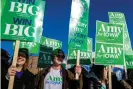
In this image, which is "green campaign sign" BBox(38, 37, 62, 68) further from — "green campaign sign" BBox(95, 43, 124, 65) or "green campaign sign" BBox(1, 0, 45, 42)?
"green campaign sign" BBox(1, 0, 45, 42)

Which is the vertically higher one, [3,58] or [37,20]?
[37,20]

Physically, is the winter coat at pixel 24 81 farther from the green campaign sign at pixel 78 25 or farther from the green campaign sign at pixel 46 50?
the green campaign sign at pixel 46 50

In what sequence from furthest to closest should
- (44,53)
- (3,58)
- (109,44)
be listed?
(44,53) → (109,44) → (3,58)

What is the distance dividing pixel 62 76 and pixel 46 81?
1.02 feet

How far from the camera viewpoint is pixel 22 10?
527cm

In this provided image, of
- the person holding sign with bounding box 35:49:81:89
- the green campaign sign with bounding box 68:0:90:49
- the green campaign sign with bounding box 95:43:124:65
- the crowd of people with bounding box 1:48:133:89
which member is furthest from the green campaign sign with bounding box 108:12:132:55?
the person holding sign with bounding box 35:49:81:89

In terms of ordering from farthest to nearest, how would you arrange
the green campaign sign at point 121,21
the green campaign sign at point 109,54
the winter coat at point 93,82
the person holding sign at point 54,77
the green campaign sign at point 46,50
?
the green campaign sign at point 46,50
the green campaign sign at point 121,21
the green campaign sign at point 109,54
the winter coat at point 93,82
the person holding sign at point 54,77

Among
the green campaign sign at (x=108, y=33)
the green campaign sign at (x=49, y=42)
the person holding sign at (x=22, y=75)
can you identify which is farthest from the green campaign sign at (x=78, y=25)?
the green campaign sign at (x=49, y=42)

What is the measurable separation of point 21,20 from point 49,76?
116 centimetres

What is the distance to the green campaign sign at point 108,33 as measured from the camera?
298 inches

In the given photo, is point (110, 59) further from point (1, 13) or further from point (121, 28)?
point (1, 13)

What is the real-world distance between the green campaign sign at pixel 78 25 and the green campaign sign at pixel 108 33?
500mm

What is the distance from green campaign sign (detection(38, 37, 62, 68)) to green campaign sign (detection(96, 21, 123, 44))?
2949 mm

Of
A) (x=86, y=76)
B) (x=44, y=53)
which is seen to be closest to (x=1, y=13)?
(x=86, y=76)
